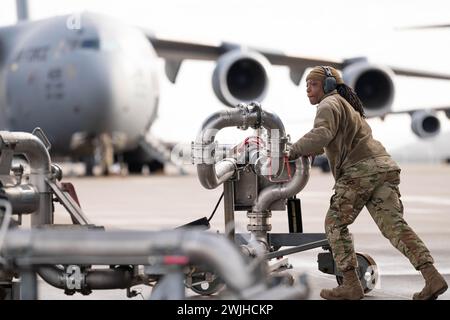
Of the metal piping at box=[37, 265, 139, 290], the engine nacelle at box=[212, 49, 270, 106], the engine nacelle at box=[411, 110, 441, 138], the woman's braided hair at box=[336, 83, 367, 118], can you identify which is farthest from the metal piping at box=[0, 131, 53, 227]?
the engine nacelle at box=[411, 110, 441, 138]

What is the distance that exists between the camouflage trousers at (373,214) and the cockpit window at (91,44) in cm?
1943

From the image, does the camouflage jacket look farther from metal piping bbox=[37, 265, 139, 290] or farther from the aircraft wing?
the aircraft wing

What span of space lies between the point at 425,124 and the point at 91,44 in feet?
51.6

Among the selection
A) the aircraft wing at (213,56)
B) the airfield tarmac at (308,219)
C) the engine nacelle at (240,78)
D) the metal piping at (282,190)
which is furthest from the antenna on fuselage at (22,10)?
the metal piping at (282,190)

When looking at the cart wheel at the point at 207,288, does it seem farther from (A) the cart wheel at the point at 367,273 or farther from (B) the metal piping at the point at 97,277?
(B) the metal piping at the point at 97,277

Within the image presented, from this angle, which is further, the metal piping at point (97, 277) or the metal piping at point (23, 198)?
the metal piping at point (97, 277)

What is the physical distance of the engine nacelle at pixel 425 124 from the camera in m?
35.2

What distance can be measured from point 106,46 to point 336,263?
64.3 ft

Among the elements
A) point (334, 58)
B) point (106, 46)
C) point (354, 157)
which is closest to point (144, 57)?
point (106, 46)

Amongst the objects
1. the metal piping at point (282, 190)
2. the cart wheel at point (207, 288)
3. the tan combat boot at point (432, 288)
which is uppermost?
the metal piping at point (282, 190)

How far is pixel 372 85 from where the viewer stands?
24016 millimetres

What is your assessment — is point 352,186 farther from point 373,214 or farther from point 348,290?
point 348,290

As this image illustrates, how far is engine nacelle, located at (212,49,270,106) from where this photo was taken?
22.7 m

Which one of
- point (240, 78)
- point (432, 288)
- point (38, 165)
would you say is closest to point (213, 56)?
point (240, 78)
